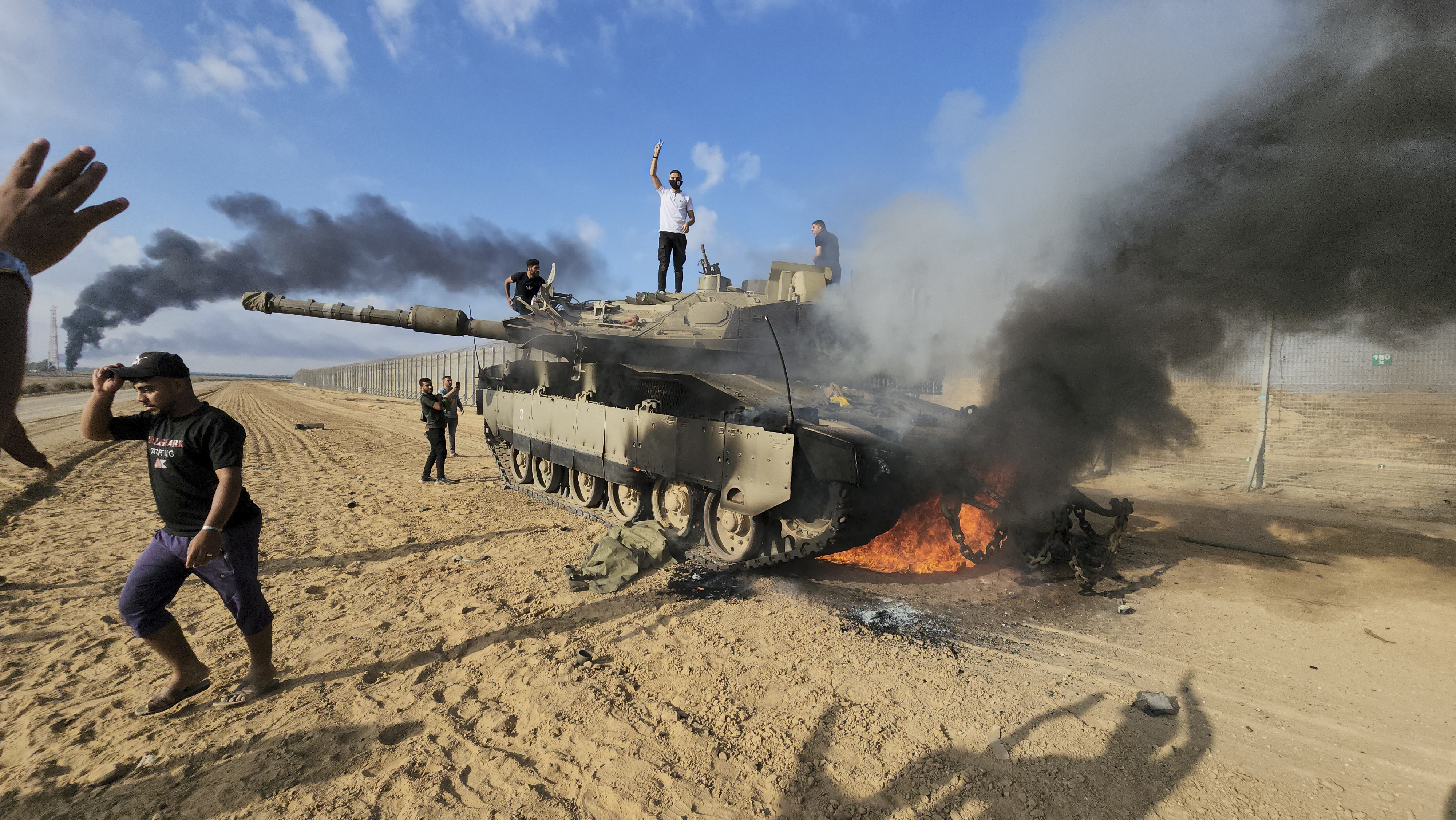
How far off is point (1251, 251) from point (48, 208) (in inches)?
243

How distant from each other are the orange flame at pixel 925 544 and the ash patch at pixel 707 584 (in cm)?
124

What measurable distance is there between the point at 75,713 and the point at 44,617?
1.81m

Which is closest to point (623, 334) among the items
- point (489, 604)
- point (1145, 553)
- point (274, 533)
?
point (489, 604)

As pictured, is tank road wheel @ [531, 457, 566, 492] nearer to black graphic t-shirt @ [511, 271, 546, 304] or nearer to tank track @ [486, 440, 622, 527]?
tank track @ [486, 440, 622, 527]

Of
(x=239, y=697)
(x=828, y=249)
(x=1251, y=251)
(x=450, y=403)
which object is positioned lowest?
(x=239, y=697)

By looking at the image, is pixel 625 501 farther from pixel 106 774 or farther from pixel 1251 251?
pixel 1251 251

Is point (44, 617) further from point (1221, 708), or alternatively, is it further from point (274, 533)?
point (1221, 708)

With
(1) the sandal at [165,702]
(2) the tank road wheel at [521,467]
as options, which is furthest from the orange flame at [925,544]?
(2) the tank road wheel at [521,467]

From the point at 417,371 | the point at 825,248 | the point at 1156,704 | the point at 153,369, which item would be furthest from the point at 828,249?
the point at 417,371

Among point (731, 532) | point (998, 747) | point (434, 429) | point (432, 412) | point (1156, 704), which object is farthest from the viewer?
point (434, 429)

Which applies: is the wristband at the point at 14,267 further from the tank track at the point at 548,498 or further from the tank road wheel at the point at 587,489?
the tank road wheel at the point at 587,489

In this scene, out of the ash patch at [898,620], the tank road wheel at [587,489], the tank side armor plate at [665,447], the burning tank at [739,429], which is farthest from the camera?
the tank road wheel at [587,489]

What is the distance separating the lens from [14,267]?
4.34 ft

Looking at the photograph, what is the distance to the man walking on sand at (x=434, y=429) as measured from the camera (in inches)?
420
